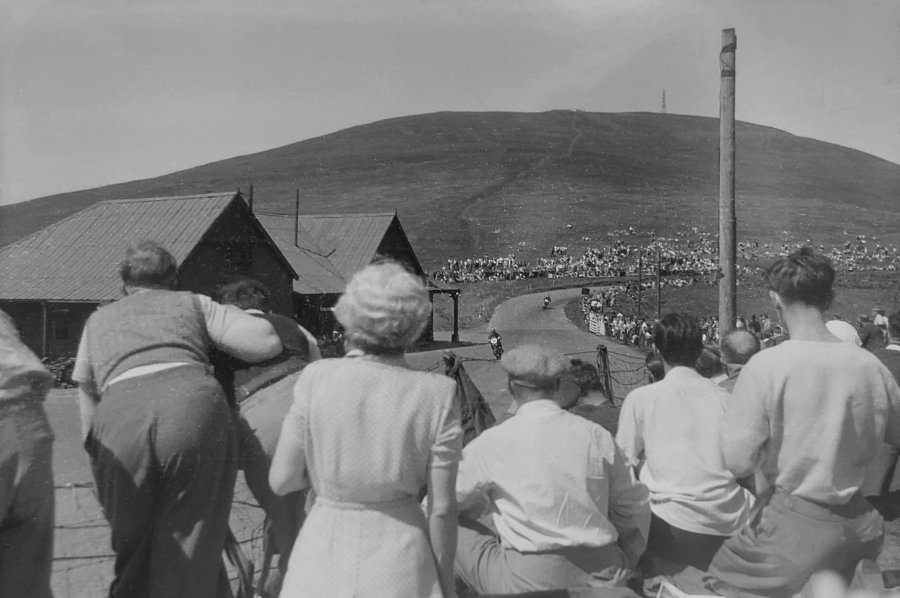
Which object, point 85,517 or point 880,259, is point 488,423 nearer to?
point 85,517

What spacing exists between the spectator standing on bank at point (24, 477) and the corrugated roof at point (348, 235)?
1225 inches

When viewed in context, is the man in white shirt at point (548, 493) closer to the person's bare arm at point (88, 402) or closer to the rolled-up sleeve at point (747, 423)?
the rolled-up sleeve at point (747, 423)

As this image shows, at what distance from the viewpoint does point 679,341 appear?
3.57m

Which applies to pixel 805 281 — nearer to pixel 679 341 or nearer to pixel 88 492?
pixel 679 341

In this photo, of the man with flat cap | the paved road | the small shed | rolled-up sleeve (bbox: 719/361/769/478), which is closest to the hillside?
the paved road

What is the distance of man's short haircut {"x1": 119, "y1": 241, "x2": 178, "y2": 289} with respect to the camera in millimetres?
2887

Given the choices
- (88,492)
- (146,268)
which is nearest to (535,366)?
(146,268)

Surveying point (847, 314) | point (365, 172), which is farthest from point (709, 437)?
point (365, 172)

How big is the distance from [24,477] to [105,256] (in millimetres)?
21930

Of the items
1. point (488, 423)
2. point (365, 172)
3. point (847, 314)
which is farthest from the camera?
point (365, 172)

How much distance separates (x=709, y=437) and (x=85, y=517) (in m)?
4.07

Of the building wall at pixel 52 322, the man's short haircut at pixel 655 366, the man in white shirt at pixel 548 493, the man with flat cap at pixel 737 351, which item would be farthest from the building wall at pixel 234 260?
the man in white shirt at pixel 548 493

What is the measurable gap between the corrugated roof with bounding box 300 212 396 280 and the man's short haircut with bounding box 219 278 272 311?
30231 mm

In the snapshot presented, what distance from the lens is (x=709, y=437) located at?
338cm
